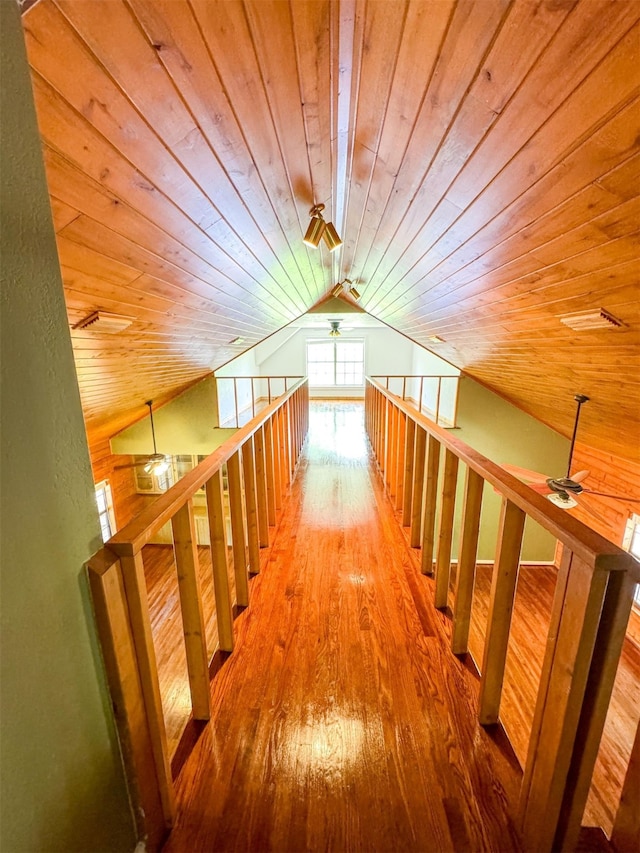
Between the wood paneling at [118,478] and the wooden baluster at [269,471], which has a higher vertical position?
the wooden baluster at [269,471]

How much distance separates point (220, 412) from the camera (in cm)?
636

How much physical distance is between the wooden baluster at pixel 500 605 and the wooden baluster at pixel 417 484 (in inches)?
39.7

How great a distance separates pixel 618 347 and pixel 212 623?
369 centimetres

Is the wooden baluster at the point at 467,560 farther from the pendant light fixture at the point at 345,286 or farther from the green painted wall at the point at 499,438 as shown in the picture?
the green painted wall at the point at 499,438

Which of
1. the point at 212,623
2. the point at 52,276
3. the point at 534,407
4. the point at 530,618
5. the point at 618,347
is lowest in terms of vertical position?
the point at 530,618

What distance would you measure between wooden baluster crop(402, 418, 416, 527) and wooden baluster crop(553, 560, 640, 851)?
1.50m

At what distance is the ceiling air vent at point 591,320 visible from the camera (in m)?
1.80

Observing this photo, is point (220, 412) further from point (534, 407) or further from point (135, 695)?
point (135, 695)

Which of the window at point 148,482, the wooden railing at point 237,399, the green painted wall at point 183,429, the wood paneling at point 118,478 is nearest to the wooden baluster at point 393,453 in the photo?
the wooden railing at point 237,399

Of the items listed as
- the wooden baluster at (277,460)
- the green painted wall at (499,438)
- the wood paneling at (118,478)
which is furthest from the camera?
the green painted wall at (499,438)

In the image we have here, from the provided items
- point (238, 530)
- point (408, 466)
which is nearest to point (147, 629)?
point (238, 530)

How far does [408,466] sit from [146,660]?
182 cm

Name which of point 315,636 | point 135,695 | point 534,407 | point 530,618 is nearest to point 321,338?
point 534,407

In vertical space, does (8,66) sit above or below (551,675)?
above
